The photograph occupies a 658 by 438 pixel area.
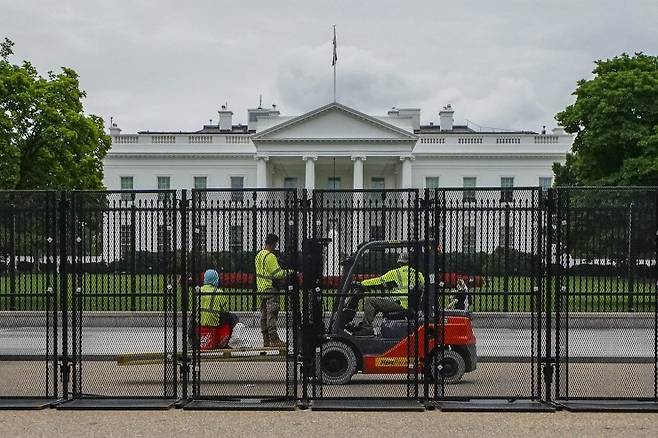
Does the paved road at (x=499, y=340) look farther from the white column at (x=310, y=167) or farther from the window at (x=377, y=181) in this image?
the window at (x=377, y=181)

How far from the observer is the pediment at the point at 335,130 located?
6912cm

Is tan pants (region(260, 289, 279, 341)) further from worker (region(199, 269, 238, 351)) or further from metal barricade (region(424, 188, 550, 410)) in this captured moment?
metal barricade (region(424, 188, 550, 410))

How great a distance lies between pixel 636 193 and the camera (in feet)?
33.4

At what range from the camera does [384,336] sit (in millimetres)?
11203

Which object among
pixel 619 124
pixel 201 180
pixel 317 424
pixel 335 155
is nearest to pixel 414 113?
pixel 335 155

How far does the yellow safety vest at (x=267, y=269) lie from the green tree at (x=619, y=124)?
25960 millimetres

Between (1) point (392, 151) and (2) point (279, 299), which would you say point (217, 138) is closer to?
(1) point (392, 151)

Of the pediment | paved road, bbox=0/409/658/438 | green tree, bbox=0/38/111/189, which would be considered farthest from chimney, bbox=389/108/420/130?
paved road, bbox=0/409/658/438

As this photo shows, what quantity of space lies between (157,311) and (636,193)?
6054 mm

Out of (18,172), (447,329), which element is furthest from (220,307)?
(18,172)

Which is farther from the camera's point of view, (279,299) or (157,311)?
(157,311)

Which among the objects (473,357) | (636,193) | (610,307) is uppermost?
(636,193)

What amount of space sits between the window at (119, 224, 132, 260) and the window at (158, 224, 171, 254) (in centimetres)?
35

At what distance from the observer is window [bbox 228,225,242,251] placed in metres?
10.4
